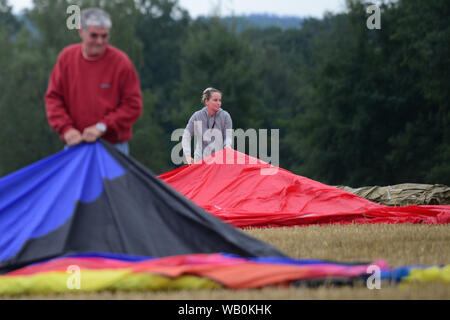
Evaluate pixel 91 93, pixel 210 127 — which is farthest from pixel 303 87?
pixel 91 93

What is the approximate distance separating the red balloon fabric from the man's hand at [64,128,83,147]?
4.07m

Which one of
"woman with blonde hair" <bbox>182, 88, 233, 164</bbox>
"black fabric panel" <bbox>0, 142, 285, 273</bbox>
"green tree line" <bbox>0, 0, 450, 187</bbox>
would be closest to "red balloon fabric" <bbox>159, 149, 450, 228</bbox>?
"woman with blonde hair" <bbox>182, 88, 233, 164</bbox>

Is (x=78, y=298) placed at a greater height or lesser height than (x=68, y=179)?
lesser

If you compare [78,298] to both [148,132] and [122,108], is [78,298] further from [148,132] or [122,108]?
[148,132]

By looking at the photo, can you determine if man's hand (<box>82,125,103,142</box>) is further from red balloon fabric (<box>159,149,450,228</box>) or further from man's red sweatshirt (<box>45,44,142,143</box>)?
red balloon fabric (<box>159,149,450,228</box>)

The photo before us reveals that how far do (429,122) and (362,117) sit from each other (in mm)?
2886

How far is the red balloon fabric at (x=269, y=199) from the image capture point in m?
9.69

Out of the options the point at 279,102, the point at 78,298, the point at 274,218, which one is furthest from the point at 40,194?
the point at 279,102

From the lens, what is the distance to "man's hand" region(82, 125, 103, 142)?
577cm

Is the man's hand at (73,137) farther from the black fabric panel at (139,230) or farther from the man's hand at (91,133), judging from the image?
the black fabric panel at (139,230)

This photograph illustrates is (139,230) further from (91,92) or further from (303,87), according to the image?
(303,87)

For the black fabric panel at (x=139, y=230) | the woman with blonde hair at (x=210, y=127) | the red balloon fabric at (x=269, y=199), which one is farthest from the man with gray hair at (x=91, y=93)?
the woman with blonde hair at (x=210, y=127)

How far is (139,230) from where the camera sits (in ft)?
18.0

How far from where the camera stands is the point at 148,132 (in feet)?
132
